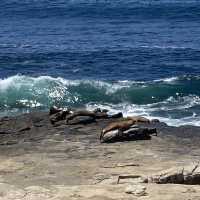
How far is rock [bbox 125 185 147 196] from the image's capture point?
46.1ft

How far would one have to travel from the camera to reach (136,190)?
1417 cm

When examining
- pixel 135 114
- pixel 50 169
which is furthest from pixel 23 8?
pixel 50 169

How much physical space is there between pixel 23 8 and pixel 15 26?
11273 mm

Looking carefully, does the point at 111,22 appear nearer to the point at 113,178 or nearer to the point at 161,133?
the point at 161,133

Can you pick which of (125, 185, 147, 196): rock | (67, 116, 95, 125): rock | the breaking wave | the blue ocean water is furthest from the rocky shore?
the blue ocean water

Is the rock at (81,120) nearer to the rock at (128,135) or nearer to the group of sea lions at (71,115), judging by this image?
the group of sea lions at (71,115)

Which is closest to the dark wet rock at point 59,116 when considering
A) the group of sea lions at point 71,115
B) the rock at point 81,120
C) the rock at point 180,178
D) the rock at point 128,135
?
the group of sea lions at point 71,115

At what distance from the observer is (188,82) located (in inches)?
1412

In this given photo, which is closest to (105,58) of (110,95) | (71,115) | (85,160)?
(110,95)

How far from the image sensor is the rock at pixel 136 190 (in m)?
14.1

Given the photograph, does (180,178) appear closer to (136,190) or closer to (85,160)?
(136,190)

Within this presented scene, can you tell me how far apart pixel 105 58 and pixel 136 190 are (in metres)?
28.9

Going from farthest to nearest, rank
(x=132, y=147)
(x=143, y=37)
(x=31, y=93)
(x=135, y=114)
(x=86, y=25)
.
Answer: (x=86, y=25) < (x=143, y=37) < (x=31, y=93) < (x=135, y=114) < (x=132, y=147)

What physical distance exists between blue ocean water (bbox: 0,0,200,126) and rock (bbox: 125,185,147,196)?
14.1 metres
